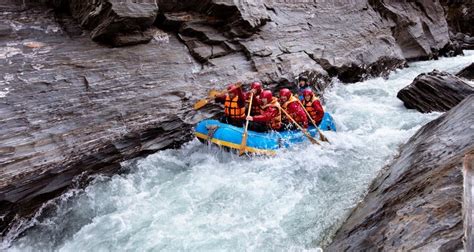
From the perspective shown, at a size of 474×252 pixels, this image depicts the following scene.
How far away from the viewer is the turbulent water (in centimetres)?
517

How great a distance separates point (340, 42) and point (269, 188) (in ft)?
32.8

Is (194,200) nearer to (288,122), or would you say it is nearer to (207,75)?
(288,122)

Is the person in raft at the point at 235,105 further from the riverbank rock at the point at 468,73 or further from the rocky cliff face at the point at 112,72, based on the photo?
the riverbank rock at the point at 468,73

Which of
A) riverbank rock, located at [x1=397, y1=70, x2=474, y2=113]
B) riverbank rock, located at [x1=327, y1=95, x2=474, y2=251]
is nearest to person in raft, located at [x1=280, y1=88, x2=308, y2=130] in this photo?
riverbank rock, located at [x1=327, y1=95, x2=474, y2=251]

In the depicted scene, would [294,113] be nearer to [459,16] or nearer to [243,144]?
[243,144]

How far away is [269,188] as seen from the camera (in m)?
6.47

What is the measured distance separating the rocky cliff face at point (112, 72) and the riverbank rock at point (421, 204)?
4752 millimetres

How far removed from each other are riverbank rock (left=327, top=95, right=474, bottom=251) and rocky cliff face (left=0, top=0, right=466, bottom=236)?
15.6 ft

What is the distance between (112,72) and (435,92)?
871cm

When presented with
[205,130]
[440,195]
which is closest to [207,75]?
[205,130]

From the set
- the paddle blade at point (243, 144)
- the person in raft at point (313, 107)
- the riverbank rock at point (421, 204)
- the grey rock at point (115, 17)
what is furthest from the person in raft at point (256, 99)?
the riverbank rock at point (421, 204)

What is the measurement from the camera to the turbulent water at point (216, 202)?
203 inches

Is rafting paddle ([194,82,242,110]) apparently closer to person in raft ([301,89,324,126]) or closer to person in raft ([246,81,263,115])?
person in raft ([246,81,263,115])

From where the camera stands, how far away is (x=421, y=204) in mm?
3355
